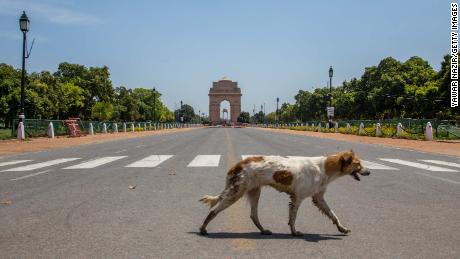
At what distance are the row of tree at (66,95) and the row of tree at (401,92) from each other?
34822mm

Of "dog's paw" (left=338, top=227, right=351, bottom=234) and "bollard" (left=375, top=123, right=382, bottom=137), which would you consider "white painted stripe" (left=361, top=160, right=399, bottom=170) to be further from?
"bollard" (left=375, top=123, right=382, bottom=137)

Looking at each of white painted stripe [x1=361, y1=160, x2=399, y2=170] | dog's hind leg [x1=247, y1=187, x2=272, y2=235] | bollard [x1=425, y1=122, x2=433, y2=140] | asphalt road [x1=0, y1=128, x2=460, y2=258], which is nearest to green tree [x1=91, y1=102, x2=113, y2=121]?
bollard [x1=425, y1=122, x2=433, y2=140]

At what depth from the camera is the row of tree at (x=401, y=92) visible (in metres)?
51.0

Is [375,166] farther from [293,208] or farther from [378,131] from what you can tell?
[378,131]

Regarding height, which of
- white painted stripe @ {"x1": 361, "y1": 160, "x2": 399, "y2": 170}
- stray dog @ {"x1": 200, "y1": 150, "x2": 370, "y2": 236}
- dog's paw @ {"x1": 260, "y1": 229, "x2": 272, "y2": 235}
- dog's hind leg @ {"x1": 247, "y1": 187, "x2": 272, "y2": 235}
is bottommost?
white painted stripe @ {"x1": 361, "y1": 160, "x2": 399, "y2": 170}

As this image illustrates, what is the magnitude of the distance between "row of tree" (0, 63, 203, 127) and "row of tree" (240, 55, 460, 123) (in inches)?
1371

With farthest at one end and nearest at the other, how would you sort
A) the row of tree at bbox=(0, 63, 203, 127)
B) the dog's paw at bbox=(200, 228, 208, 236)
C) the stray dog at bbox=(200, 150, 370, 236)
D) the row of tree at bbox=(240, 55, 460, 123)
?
the row of tree at bbox=(0, 63, 203, 127), the row of tree at bbox=(240, 55, 460, 123), the dog's paw at bbox=(200, 228, 208, 236), the stray dog at bbox=(200, 150, 370, 236)

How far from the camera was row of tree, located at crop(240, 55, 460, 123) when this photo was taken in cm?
5104

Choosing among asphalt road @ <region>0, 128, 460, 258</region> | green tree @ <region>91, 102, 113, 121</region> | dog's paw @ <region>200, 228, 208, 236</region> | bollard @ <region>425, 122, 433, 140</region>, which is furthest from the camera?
green tree @ <region>91, 102, 113, 121</region>

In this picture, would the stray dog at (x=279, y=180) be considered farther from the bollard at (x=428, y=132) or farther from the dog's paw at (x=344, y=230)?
the bollard at (x=428, y=132)

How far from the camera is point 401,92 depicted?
6562cm

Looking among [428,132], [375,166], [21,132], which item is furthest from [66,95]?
[375,166]

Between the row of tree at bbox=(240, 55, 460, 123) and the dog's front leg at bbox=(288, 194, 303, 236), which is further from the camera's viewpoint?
the row of tree at bbox=(240, 55, 460, 123)

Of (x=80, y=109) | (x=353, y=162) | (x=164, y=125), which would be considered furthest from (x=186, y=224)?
(x=164, y=125)
